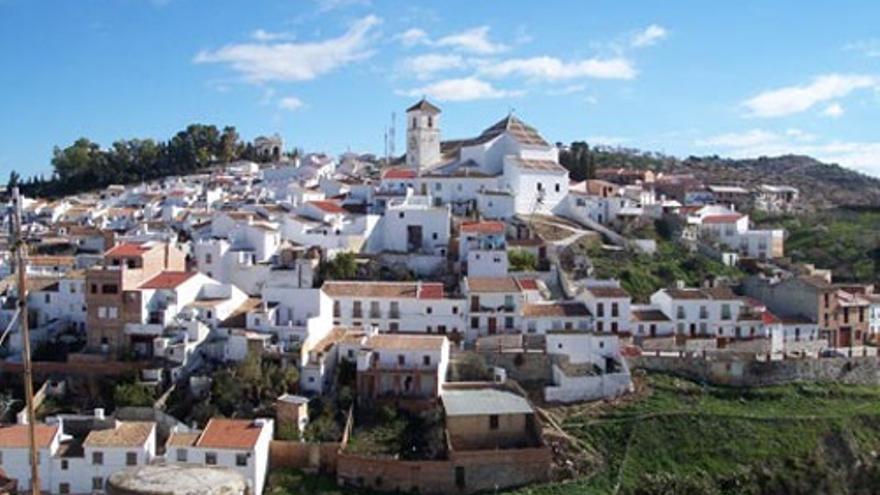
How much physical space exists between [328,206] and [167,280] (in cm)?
1166

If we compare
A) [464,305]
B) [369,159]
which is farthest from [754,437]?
[369,159]

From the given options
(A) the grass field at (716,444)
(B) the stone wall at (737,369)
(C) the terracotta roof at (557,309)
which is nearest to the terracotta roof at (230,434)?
(A) the grass field at (716,444)

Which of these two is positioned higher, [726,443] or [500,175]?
[500,175]

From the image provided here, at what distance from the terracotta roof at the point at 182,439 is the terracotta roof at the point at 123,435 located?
2.12ft

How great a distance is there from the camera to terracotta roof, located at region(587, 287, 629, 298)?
33.2 metres

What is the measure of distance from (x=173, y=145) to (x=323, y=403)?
A: 48.9m

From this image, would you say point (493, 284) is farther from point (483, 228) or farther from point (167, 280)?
point (167, 280)

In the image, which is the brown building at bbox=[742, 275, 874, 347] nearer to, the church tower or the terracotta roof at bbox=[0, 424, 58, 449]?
the church tower

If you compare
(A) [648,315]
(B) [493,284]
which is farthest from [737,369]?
(B) [493,284]

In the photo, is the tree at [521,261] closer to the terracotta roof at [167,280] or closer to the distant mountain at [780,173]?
the terracotta roof at [167,280]

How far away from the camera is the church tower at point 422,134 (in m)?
52.5

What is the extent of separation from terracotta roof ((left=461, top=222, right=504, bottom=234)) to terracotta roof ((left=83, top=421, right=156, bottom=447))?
16.7 meters

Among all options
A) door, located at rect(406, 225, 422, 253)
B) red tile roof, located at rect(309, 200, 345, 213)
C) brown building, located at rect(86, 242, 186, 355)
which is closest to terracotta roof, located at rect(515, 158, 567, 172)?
door, located at rect(406, 225, 422, 253)

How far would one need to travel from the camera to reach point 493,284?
33.5 meters
